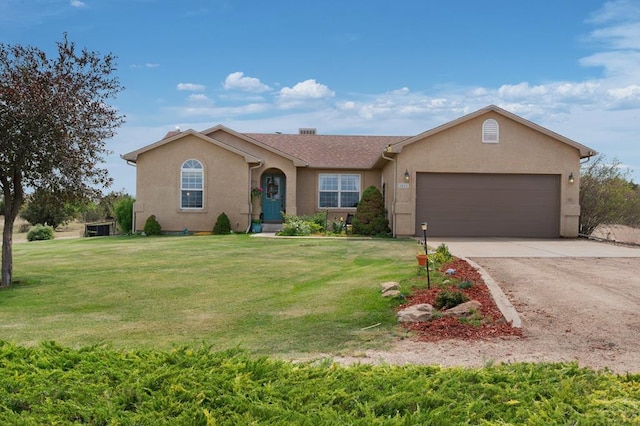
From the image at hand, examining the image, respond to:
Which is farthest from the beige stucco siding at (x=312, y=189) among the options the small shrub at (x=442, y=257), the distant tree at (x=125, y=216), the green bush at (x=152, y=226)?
the small shrub at (x=442, y=257)

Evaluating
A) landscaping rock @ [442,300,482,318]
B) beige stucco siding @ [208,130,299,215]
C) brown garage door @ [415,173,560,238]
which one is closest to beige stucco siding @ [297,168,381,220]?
beige stucco siding @ [208,130,299,215]

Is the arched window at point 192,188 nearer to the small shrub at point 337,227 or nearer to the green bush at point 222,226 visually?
the green bush at point 222,226

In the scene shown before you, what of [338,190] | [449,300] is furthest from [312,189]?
[449,300]

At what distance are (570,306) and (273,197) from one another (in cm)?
1818

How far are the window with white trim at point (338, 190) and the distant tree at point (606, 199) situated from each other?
9498 mm

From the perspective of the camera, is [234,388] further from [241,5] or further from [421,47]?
[421,47]

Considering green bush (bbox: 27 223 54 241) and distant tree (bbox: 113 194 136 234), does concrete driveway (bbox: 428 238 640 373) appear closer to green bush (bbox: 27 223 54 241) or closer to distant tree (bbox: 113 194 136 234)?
distant tree (bbox: 113 194 136 234)

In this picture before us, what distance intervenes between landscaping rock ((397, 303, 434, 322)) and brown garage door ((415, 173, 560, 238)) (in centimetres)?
1376

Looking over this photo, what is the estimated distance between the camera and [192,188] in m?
23.2

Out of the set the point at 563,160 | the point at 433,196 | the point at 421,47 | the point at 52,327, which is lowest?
the point at 52,327

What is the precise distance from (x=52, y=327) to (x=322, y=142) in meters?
21.7

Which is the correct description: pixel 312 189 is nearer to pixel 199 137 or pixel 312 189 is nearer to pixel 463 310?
pixel 199 137

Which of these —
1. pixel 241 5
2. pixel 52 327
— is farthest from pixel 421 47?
pixel 52 327

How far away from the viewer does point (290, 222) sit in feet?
69.8
